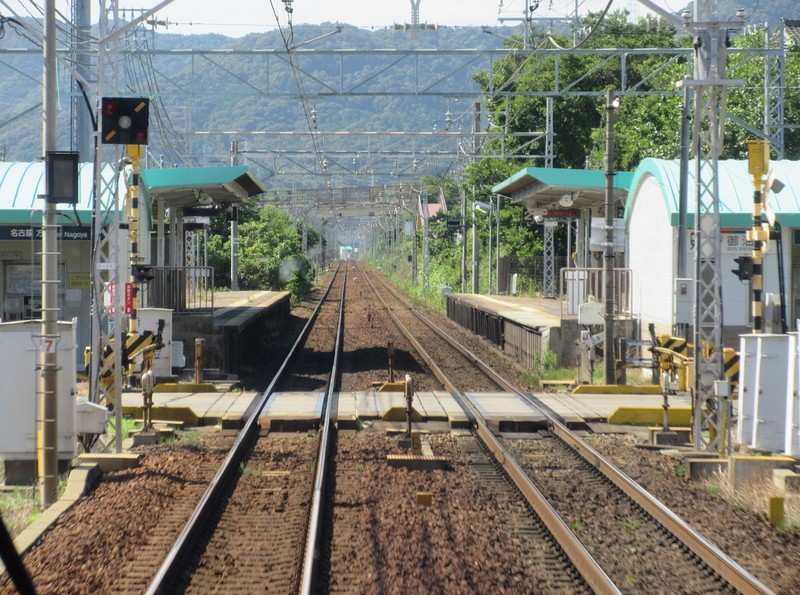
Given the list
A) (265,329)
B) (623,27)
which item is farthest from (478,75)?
(265,329)

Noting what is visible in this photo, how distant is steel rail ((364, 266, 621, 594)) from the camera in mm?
6707

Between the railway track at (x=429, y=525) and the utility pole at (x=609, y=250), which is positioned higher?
the utility pole at (x=609, y=250)

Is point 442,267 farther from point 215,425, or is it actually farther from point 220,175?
point 215,425

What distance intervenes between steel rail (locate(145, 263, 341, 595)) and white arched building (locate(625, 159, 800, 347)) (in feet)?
29.0

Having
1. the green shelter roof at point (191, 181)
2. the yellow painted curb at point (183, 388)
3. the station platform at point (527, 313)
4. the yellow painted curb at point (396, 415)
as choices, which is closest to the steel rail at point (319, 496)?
the yellow painted curb at point (396, 415)

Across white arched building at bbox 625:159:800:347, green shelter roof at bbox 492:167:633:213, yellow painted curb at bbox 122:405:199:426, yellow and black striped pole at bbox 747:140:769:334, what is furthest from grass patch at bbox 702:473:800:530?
green shelter roof at bbox 492:167:633:213

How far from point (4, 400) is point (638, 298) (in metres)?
15.7

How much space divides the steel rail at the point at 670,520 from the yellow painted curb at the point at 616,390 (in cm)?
245

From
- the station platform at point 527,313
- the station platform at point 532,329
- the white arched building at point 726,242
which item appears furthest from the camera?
the station platform at point 527,313

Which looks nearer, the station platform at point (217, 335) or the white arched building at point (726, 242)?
the station platform at point (217, 335)

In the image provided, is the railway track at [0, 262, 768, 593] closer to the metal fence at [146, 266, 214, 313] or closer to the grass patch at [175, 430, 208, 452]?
the grass patch at [175, 430, 208, 452]

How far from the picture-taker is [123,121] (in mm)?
11422

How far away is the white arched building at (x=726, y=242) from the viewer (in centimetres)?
2023

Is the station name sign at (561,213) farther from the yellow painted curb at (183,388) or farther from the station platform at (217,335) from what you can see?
the yellow painted curb at (183,388)
